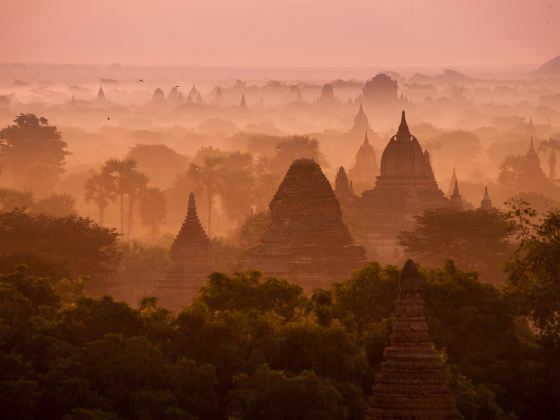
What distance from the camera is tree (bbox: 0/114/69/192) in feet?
594

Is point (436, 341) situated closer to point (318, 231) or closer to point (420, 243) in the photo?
point (318, 231)

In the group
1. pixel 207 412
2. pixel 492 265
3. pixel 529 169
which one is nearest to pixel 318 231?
pixel 492 265

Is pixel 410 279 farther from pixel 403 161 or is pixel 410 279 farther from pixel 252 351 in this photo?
pixel 403 161

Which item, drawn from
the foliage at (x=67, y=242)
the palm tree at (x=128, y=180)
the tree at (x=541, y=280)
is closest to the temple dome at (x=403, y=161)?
the foliage at (x=67, y=242)

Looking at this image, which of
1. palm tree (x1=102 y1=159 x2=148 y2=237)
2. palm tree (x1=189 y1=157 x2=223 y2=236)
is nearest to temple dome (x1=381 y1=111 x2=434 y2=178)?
palm tree (x1=102 y1=159 x2=148 y2=237)

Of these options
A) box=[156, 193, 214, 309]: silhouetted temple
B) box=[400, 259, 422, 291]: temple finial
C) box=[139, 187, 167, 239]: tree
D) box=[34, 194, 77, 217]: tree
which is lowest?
box=[400, 259, 422, 291]: temple finial

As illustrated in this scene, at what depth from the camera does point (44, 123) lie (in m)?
191

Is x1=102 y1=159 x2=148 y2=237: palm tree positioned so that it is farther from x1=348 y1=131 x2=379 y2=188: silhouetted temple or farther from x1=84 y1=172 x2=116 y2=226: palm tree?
x1=348 y1=131 x2=379 y2=188: silhouetted temple

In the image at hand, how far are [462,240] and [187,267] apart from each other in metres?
11.6

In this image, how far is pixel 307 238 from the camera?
8188cm

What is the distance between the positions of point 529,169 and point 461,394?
12175 cm

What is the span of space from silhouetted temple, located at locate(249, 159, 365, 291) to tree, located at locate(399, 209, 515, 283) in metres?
9.65

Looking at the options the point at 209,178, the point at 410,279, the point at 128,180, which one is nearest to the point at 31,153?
the point at 209,178

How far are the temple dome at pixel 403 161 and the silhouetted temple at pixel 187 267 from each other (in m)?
20.6
